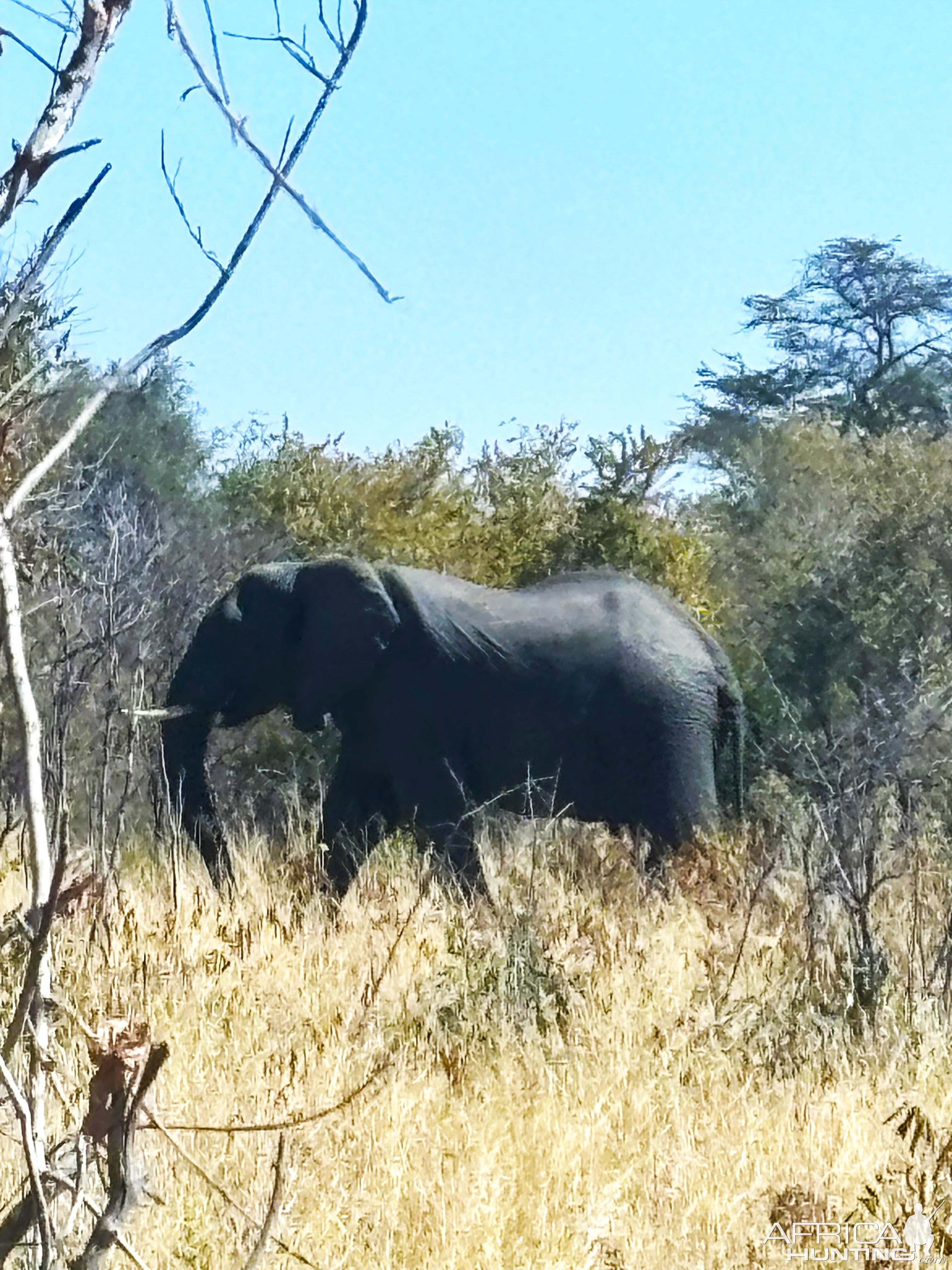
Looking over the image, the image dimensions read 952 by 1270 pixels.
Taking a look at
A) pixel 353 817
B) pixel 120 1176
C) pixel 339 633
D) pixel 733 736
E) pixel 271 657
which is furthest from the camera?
pixel 733 736

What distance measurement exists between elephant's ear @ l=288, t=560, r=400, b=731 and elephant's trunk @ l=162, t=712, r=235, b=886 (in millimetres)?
519

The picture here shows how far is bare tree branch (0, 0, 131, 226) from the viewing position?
52.2 inches

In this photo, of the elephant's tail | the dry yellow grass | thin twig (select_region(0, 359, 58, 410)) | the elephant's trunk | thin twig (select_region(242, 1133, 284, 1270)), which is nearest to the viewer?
thin twig (select_region(0, 359, 58, 410))

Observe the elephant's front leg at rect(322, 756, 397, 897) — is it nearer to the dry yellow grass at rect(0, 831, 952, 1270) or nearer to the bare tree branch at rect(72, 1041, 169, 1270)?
the dry yellow grass at rect(0, 831, 952, 1270)

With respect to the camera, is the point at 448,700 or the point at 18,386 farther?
the point at 448,700

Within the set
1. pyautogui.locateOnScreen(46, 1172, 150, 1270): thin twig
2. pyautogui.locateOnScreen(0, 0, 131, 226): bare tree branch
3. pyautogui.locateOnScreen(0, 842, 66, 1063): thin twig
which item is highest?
pyautogui.locateOnScreen(0, 0, 131, 226): bare tree branch

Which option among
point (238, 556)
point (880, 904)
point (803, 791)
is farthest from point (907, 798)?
point (238, 556)

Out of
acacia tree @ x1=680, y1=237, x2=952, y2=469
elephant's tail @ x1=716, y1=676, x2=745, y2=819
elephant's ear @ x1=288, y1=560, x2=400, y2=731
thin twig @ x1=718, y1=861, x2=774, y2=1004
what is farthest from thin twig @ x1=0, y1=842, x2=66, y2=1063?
acacia tree @ x1=680, y1=237, x2=952, y2=469

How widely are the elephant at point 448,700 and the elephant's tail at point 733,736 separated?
0.19m

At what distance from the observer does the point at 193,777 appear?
25.2 feet

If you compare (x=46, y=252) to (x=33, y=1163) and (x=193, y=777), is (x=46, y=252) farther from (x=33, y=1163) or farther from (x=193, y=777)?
(x=193, y=777)

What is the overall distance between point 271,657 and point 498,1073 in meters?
3.93

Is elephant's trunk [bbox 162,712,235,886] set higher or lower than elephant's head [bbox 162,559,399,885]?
lower

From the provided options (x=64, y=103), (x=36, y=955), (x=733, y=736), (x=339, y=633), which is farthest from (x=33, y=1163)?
(x=733, y=736)
